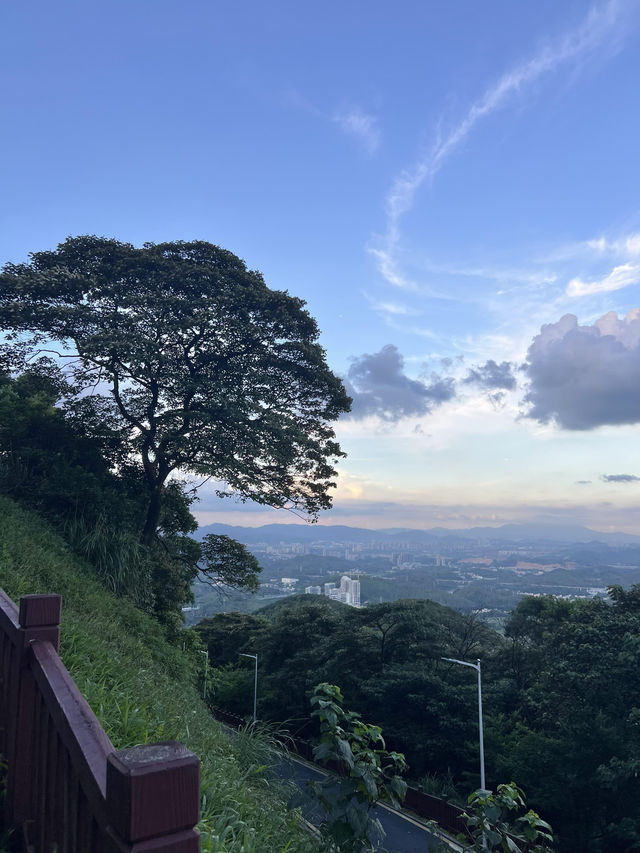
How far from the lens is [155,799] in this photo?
1251 millimetres

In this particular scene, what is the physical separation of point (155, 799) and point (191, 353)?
14718 mm

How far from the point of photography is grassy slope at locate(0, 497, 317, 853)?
373 cm

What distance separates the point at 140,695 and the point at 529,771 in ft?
66.1

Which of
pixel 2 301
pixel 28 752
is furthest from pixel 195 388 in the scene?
pixel 28 752

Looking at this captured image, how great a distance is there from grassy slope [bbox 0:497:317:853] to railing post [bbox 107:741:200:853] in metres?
1.64

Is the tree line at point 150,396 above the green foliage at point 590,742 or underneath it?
above

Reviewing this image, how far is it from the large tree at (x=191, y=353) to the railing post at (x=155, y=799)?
12109 mm

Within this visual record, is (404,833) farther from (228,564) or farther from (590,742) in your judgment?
(228,564)

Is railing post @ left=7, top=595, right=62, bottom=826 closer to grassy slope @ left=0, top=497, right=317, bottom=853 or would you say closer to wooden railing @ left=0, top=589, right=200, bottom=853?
wooden railing @ left=0, top=589, right=200, bottom=853

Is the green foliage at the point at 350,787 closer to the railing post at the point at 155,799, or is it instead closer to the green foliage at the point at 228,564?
the railing post at the point at 155,799

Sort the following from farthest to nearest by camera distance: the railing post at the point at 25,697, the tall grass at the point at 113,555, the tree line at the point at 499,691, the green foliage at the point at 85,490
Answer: the tree line at the point at 499,691
the green foliage at the point at 85,490
the tall grass at the point at 113,555
the railing post at the point at 25,697

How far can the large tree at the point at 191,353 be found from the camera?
44.5ft

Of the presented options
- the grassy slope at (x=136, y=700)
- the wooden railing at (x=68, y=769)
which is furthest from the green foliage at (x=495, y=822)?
the wooden railing at (x=68, y=769)

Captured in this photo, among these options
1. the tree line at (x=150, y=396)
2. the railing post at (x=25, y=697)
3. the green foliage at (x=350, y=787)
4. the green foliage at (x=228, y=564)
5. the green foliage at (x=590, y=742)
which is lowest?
the green foliage at (x=590, y=742)
